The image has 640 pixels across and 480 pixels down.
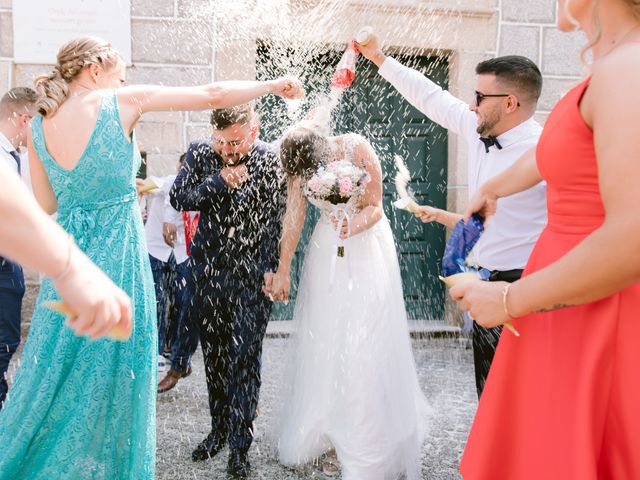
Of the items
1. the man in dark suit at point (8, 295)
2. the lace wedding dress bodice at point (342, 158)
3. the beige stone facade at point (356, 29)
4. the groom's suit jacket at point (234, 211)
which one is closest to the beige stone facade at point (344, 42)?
the beige stone facade at point (356, 29)

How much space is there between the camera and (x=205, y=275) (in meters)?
3.85

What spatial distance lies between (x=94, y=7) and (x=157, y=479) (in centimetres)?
537

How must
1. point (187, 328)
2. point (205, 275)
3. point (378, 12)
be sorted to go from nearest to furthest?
1. point (205, 275)
2. point (187, 328)
3. point (378, 12)

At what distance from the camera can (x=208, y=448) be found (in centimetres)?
390

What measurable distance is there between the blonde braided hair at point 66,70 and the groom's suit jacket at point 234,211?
39.8 inches

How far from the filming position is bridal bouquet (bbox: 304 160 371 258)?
374 cm

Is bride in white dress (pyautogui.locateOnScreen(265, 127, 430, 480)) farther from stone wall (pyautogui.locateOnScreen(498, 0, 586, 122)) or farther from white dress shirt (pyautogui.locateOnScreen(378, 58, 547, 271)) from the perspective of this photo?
stone wall (pyautogui.locateOnScreen(498, 0, 586, 122))

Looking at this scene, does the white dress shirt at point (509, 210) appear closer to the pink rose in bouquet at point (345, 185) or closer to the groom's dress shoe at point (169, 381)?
the pink rose in bouquet at point (345, 185)

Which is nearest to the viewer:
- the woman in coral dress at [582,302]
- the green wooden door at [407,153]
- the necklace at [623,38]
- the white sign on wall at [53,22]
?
the woman in coral dress at [582,302]

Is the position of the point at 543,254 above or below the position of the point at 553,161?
below

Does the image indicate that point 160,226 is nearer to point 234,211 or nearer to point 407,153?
point 234,211

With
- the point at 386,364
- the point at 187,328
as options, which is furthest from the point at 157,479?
the point at 187,328

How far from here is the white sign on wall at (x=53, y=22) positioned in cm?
696

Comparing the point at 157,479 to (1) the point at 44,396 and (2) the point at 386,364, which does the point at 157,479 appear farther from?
(2) the point at 386,364
